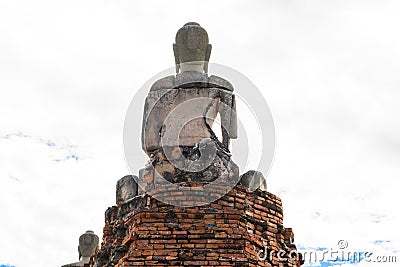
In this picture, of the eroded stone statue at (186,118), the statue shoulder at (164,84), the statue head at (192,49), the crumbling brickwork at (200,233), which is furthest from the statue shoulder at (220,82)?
the crumbling brickwork at (200,233)

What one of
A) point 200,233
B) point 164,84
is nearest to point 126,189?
point 200,233

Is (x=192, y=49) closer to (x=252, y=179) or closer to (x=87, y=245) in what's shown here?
(x=252, y=179)

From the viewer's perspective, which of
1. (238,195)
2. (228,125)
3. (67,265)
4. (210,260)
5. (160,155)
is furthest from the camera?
(67,265)

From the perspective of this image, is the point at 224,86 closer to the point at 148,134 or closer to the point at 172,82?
the point at 172,82

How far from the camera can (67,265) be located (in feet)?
36.1

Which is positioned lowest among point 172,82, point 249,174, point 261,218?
point 261,218

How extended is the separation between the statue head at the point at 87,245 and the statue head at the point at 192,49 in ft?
12.7

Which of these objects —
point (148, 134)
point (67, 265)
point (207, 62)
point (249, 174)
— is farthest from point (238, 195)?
point (67, 265)

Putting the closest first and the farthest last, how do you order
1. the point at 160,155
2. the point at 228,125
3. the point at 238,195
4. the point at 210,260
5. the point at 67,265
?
1. the point at 210,260
2. the point at 238,195
3. the point at 160,155
4. the point at 228,125
5. the point at 67,265

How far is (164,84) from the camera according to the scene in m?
8.63

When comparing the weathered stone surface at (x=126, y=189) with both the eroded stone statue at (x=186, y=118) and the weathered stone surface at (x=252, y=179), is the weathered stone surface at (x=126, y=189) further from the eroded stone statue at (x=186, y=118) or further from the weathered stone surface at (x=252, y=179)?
the weathered stone surface at (x=252, y=179)

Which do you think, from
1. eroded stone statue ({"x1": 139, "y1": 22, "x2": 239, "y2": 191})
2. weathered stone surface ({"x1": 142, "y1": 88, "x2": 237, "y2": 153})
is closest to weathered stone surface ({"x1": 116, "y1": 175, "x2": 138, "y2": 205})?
eroded stone statue ({"x1": 139, "y1": 22, "x2": 239, "y2": 191})

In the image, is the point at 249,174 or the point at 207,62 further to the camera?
the point at 207,62

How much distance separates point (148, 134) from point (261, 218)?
193 cm
